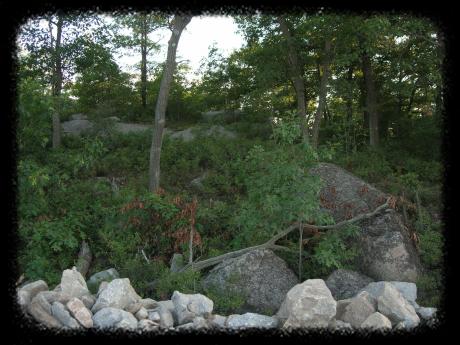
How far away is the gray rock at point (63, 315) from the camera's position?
5520mm

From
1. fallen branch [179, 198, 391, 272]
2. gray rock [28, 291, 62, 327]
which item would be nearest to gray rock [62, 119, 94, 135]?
fallen branch [179, 198, 391, 272]

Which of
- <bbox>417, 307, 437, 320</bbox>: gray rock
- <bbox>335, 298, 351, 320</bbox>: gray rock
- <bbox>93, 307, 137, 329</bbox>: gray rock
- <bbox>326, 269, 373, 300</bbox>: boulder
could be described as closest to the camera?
<bbox>93, 307, 137, 329</bbox>: gray rock

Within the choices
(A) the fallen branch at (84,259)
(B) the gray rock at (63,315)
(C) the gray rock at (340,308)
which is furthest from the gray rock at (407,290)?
(A) the fallen branch at (84,259)

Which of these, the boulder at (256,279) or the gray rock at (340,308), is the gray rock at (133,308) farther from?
the gray rock at (340,308)

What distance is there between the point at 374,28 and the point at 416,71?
523 centimetres

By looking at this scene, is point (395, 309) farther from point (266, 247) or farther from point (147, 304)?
point (147, 304)

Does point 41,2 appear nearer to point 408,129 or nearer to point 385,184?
point 385,184

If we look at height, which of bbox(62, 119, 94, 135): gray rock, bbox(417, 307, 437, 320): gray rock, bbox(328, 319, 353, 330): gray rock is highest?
bbox(62, 119, 94, 135): gray rock

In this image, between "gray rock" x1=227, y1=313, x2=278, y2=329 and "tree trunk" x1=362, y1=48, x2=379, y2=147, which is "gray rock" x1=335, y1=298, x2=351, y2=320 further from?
"tree trunk" x1=362, y1=48, x2=379, y2=147

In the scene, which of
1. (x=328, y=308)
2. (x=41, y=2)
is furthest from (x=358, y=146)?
(x=41, y=2)

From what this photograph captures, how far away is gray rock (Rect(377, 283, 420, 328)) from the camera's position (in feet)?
20.0

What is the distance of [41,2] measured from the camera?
5902mm

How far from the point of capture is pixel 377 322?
5688 mm

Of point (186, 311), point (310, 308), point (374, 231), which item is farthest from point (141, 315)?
point (374, 231)
